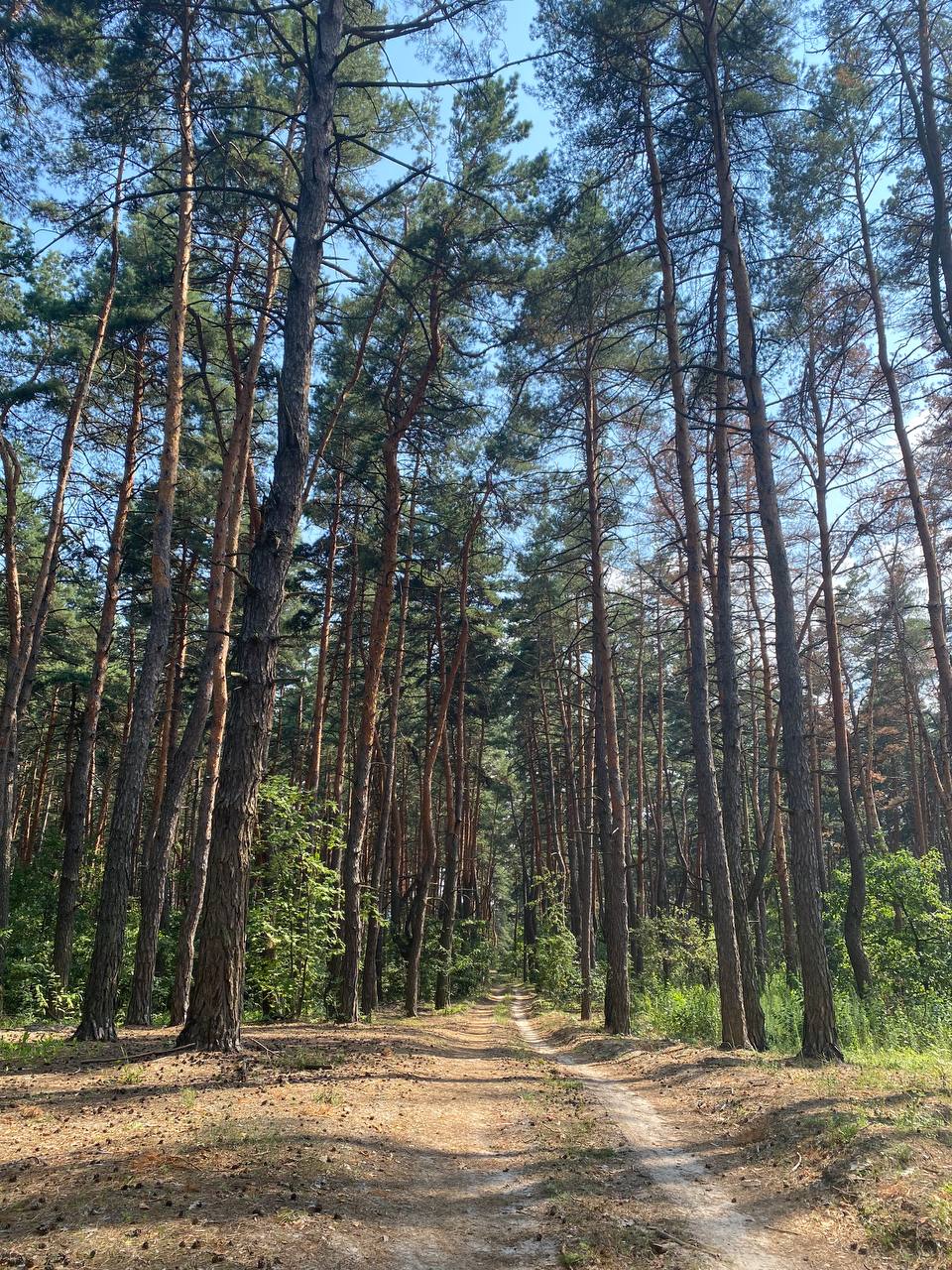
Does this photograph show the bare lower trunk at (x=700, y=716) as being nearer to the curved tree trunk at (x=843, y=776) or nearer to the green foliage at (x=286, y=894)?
the curved tree trunk at (x=843, y=776)

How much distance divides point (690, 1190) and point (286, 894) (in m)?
9.23

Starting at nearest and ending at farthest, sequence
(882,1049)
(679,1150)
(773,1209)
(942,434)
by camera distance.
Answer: (773,1209), (679,1150), (882,1049), (942,434)

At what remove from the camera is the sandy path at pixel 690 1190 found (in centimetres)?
420

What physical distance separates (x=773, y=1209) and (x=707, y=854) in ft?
22.5

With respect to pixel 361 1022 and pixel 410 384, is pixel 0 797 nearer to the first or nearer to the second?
pixel 361 1022

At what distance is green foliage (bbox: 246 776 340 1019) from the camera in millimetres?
12594

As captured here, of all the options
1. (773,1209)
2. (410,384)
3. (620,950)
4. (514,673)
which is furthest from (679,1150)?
(514,673)

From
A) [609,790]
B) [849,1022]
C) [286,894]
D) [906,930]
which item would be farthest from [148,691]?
[906,930]

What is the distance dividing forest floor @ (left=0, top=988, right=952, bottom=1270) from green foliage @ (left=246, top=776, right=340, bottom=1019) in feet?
12.3

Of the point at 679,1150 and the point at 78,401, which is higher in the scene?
the point at 78,401

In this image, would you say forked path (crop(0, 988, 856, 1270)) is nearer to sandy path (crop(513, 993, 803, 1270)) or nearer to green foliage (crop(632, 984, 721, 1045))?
sandy path (crop(513, 993, 803, 1270))

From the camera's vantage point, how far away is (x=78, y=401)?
1396cm

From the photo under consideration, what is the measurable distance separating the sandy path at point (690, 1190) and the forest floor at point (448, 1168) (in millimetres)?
23

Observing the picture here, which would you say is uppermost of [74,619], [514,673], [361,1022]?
[74,619]
